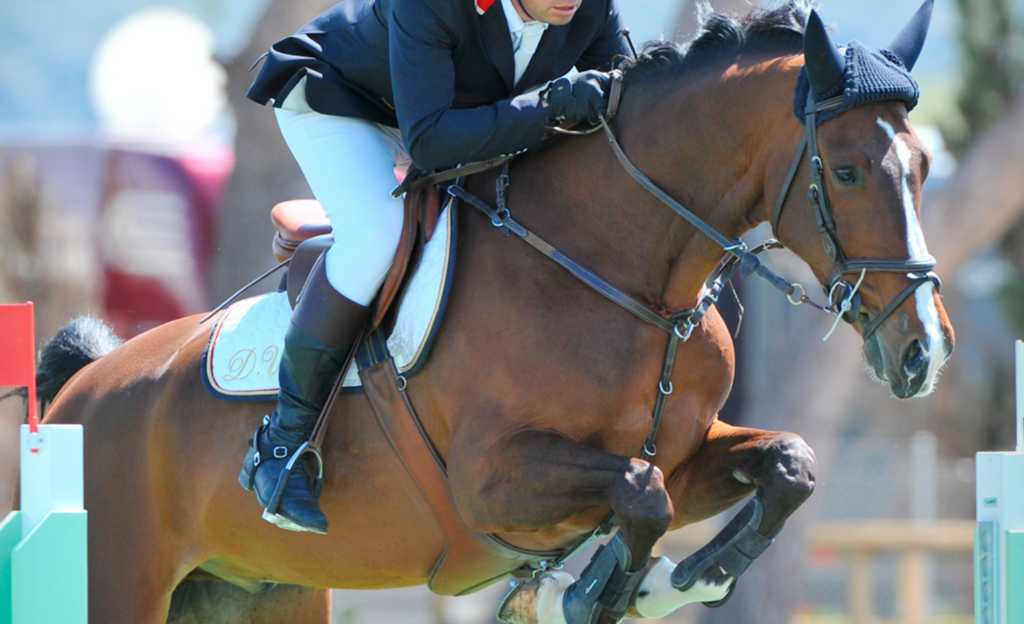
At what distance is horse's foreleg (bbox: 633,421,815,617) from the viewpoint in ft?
10.4

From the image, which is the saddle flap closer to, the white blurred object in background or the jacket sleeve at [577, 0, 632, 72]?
the jacket sleeve at [577, 0, 632, 72]

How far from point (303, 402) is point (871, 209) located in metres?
1.74

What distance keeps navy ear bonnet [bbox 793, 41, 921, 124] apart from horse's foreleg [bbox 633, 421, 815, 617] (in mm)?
974

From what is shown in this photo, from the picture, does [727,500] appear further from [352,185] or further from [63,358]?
[63,358]

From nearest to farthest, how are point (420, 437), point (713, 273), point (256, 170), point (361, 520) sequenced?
point (713, 273) → point (420, 437) → point (361, 520) → point (256, 170)

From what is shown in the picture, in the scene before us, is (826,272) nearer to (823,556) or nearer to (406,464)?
(406,464)

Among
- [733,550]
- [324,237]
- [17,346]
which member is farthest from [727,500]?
[17,346]

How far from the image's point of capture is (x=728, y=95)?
122 inches

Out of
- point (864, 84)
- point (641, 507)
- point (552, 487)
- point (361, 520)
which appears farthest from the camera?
point (361, 520)

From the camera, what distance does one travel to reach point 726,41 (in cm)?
321

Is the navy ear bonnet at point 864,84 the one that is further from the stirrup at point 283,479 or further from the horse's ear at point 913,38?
the stirrup at point 283,479

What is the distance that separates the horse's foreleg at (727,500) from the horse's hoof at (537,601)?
0.82ft

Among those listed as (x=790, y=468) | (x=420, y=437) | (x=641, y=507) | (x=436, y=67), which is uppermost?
(x=436, y=67)

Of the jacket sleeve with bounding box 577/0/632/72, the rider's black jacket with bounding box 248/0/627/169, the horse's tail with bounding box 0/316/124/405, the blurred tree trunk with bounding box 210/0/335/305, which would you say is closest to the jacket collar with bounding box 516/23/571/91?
the rider's black jacket with bounding box 248/0/627/169
